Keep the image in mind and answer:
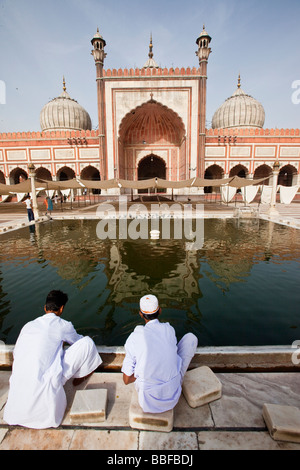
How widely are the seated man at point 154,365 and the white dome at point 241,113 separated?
28458 mm

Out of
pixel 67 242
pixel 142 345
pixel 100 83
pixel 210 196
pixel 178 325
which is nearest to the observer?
pixel 142 345

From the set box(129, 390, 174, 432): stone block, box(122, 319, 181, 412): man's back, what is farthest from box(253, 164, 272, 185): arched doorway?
box(129, 390, 174, 432): stone block

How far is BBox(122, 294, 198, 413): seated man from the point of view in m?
1.67

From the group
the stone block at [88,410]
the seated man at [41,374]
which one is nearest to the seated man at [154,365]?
the stone block at [88,410]

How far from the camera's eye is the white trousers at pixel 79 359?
75.6 inches

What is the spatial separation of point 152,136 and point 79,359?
975 inches

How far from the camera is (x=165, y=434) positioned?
1612 millimetres

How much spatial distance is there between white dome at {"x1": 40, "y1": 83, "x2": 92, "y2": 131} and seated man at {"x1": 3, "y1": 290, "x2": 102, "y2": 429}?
28555mm

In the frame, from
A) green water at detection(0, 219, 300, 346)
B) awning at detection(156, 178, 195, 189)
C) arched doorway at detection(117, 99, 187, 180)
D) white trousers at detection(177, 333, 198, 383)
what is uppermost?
arched doorway at detection(117, 99, 187, 180)

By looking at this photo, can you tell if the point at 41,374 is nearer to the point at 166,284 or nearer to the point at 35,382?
the point at 35,382

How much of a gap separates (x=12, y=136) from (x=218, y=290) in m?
26.8

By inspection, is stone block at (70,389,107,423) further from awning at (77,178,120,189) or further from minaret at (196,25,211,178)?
minaret at (196,25,211,178)

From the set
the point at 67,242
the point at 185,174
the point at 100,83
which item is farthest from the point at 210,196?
the point at 67,242
